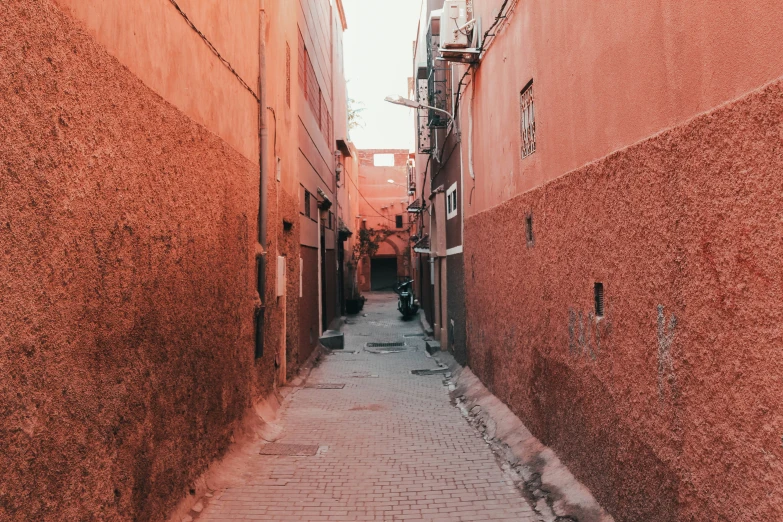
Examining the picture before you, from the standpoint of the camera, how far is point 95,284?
11.6 ft

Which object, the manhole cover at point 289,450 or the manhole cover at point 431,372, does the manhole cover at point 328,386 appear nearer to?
the manhole cover at point 431,372

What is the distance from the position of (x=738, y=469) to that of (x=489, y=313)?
20.3ft

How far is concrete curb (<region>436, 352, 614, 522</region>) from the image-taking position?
493 centimetres

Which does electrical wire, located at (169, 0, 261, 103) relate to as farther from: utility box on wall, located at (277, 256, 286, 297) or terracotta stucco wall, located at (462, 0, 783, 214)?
terracotta stucco wall, located at (462, 0, 783, 214)

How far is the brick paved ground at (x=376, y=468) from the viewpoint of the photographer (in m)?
5.37

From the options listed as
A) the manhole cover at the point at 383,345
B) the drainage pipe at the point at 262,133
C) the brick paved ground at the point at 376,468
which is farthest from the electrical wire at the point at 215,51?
the manhole cover at the point at 383,345

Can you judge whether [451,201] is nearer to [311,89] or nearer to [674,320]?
[311,89]

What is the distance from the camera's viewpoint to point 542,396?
633cm

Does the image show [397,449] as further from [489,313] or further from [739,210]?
[739,210]

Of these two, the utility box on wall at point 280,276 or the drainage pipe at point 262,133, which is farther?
the utility box on wall at point 280,276

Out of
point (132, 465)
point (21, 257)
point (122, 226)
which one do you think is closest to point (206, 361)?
point (132, 465)

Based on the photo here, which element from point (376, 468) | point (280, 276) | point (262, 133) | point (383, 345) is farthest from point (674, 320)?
point (383, 345)

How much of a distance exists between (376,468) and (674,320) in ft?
12.8

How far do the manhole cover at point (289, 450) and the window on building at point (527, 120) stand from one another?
406 centimetres
